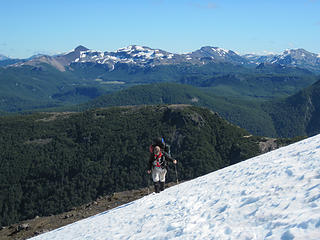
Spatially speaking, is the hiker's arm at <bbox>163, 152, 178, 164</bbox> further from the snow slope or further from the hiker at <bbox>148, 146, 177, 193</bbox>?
the snow slope

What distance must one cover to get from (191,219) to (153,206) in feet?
18.4

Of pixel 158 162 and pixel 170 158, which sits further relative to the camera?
pixel 158 162

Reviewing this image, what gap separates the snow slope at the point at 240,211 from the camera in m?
9.72

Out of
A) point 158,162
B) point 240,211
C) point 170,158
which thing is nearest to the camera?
point 240,211

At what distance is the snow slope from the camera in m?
9.72

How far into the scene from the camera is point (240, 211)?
11977 mm

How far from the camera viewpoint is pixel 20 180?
613ft

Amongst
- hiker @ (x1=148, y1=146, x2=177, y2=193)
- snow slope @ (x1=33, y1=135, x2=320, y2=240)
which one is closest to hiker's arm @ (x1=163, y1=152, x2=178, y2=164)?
hiker @ (x1=148, y1=146, x2=177, y2=193)

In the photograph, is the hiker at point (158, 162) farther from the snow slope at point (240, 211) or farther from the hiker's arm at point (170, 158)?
the snow slope at point (240, 211)

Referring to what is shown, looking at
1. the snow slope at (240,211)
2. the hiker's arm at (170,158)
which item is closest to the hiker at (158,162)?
the hiker's arm at (170,158)

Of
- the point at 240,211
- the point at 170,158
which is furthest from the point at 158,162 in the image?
the point at 240,211

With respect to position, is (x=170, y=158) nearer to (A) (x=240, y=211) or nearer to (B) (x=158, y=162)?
(B) (x=158, y=162)

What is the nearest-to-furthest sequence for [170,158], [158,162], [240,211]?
[240,211], [170,158], [158,162]

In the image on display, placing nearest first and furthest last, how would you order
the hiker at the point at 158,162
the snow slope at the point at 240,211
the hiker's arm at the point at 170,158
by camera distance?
the snow slope at the point at 240,211 → the hiker's arm at the point at 170,158 → the hiker at the point at 158,162
